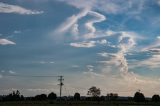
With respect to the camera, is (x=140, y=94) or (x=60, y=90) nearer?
(x=60, y=90)

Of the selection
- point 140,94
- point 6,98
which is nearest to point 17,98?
point 6,98

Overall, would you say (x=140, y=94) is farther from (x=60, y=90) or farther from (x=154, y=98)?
(x=60, y=90)

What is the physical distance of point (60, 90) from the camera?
126m

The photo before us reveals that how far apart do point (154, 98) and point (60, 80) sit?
215 ft

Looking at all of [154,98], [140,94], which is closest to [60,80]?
[140,94]

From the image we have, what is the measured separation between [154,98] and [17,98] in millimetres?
74307

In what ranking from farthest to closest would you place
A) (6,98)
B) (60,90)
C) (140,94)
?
(6,98) → (140,94) → (60,90)

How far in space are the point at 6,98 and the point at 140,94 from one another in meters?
72.2

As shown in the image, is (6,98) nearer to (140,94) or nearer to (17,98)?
(17,98)

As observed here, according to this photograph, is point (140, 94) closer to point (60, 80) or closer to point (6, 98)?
point (60, 80)

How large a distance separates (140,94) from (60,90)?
58.9 meters

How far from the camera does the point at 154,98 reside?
179750 mm

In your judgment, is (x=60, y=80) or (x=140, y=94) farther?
(x=140, y=94)

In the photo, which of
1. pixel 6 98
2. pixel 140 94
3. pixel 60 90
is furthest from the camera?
pixel 6 98
